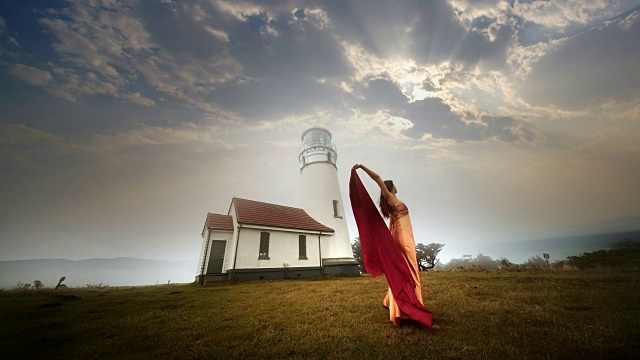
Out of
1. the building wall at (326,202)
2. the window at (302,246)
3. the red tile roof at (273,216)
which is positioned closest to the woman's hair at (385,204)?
the red tile roof at (273,216)

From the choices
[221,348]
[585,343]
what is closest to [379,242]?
[585,343]

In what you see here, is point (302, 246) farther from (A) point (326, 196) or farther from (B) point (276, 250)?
(A) point (326, 196)

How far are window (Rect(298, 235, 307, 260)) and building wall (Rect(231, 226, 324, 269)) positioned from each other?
240 millimetres

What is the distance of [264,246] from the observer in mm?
16062

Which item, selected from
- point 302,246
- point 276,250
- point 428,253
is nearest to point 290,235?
point 302,246

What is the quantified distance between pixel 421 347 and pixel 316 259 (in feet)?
51.7

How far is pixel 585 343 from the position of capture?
2.78m

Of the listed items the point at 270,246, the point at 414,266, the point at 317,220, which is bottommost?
the point at 414,266

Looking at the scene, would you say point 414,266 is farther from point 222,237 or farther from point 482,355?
point 222,237

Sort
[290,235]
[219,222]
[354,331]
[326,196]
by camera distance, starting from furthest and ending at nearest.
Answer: [326,196]
[290,235]
[219,222]
[354,331]

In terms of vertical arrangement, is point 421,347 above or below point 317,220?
below

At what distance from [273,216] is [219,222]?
13.4ft

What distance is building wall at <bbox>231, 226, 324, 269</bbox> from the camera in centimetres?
1510

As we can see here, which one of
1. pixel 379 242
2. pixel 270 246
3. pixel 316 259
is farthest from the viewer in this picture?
pixel 316 259
